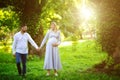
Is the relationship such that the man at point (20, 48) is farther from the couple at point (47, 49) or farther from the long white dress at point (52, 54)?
the long white dress at point (52, 54)

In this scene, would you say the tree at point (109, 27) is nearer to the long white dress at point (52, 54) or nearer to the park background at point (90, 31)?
the park background at point (90, 31)

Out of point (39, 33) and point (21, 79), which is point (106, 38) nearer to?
point (21, 79)

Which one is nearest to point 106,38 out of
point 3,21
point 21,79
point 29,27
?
point 21,79

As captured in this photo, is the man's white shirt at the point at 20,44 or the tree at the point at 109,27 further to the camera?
the tree at the point at 109,27

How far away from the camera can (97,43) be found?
16.5 m

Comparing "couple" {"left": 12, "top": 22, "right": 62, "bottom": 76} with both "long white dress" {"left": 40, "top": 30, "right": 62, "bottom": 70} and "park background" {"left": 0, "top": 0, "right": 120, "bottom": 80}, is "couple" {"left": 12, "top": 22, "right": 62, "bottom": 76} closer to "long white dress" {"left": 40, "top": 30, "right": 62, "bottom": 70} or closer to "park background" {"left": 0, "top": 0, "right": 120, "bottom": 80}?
"long white dress" {"left": 40, "top": 30, "right": 62, "bottom": 70}

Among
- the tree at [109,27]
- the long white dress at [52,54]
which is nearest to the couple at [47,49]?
the long white dress at [52,54]

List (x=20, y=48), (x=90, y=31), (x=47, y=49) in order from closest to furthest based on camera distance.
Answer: (x=20, y=48) → (x=47, y=49) → (x=90, y=31)

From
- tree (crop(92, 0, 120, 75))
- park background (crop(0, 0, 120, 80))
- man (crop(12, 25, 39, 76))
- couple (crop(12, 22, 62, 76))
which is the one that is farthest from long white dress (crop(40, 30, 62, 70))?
tree (crop(92, 0, 120, 75))

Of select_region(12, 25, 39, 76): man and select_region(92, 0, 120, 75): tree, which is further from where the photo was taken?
select_region(92, 0, 120, 75): tree

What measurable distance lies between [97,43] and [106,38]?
80 centimetres

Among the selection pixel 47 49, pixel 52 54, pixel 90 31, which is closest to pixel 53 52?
pixel 52 54

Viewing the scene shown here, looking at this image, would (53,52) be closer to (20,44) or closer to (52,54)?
(52,54)

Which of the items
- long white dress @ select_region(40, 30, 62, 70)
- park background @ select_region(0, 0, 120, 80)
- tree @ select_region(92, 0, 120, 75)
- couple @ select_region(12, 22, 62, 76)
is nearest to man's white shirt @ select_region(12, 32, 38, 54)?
couple @ select_region(12, 22, 62, 76)
